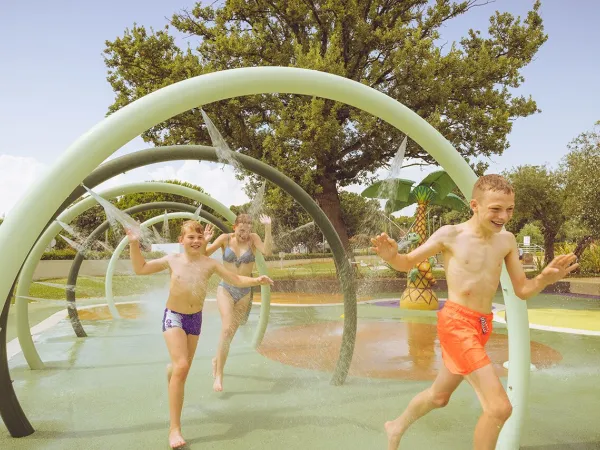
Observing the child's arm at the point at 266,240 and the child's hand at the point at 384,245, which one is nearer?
the child's hand at the point at 384,245

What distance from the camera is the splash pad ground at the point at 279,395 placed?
4016mm

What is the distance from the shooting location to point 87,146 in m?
2.85

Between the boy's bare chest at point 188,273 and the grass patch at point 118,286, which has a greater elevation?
the boy's bare chest at point 188,273

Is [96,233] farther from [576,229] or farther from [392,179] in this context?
[576,229]

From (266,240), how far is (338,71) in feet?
43.6

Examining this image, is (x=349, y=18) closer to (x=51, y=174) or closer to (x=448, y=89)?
(x=448, y=89)

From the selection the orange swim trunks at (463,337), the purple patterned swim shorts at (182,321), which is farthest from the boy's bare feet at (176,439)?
the orange swim trunks at (463,337)

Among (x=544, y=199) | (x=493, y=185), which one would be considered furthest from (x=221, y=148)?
(x=544, y=199)

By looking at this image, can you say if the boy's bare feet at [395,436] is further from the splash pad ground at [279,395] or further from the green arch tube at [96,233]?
the green arch tube at [96,233]

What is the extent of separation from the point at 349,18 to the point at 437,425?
17416mm

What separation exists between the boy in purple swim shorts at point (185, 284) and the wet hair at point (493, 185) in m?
1.77

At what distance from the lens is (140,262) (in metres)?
4.12

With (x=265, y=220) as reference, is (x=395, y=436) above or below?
below

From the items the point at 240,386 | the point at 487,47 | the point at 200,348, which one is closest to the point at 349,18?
the point at 487,47
